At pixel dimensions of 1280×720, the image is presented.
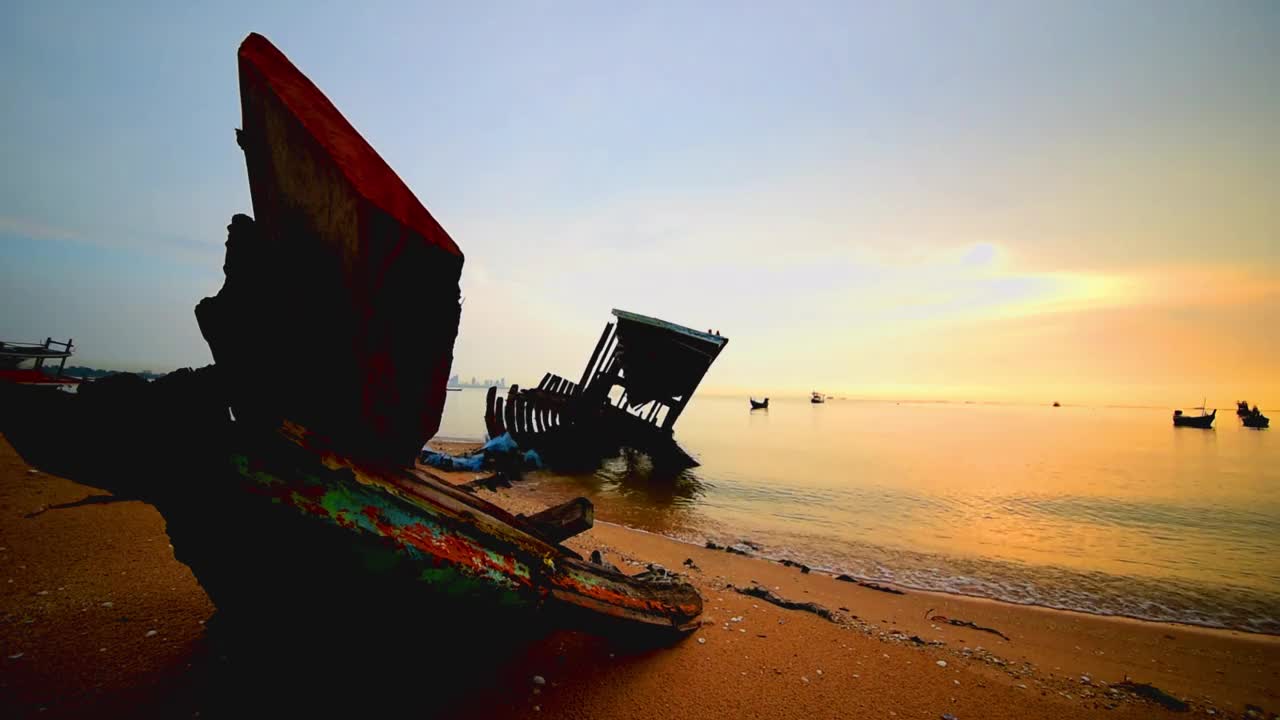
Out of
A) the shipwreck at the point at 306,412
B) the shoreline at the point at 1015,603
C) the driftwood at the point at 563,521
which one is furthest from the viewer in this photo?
the shoreline at the point at 1015,603

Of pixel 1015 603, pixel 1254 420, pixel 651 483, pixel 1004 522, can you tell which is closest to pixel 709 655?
pixel 1015 603

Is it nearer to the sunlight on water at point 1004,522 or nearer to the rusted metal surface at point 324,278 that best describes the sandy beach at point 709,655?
the rusted metal surface at point 324,278

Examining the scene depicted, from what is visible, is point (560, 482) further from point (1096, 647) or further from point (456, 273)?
point (456, 273)

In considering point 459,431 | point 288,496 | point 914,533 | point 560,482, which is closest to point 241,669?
point 288,496

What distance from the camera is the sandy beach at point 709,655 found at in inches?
80.7

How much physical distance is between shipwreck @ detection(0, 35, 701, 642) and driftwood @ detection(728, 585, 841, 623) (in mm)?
3296

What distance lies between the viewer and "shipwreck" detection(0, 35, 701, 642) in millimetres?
1209

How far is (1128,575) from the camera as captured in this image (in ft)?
21.5

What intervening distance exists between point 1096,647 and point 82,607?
7.49 meters

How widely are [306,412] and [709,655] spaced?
8.21 ft

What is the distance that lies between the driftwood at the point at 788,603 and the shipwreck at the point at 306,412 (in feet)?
10.8

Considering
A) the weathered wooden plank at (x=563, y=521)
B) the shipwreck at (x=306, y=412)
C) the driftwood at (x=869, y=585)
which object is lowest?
the driftwood at (x=869, y=585)

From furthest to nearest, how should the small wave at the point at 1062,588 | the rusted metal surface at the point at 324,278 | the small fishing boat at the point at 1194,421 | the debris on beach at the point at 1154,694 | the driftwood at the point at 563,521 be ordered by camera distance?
the small fishing boat at the point at 1194,421, the small wave at the point at 1062,588, the debris on beach at the point at 1154,694, the driftwood at the point at 563,521, the rusted metal surface at the point at 324,278

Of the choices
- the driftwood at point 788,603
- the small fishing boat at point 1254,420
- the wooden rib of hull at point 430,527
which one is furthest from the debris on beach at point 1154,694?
the small fishing boat at point 1254,420
